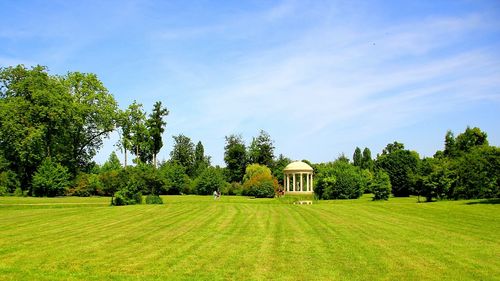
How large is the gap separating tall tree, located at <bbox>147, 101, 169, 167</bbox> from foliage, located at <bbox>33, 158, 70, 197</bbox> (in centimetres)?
2316

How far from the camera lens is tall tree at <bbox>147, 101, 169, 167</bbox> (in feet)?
263

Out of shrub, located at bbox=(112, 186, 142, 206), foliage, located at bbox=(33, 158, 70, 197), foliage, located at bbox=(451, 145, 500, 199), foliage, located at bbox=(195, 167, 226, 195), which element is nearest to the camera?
shrub, located at bbox=(112, 186, 142, 206)

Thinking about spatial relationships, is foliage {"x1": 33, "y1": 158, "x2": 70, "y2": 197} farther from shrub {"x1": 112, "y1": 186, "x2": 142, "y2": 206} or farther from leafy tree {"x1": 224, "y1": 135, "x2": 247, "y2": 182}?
leafy tree {"x1": 224, "y1": 135, "x2": 247, "y2": 182}

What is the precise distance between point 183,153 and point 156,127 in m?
28.0

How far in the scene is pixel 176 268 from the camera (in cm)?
1159

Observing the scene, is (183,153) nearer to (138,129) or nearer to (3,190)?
(138,129)

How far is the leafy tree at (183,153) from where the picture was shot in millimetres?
108188

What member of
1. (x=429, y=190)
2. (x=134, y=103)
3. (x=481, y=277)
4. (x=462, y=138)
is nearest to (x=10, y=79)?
(x=134, y=103)

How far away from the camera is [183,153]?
108 meters

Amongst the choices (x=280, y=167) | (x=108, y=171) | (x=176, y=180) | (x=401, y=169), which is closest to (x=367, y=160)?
(x=280, y=167)

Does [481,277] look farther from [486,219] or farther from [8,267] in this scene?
[486,219]

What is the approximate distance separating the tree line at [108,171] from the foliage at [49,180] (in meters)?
0.12

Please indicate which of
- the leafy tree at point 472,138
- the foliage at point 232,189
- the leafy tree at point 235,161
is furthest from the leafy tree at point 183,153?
the leafy tree at point 472,138

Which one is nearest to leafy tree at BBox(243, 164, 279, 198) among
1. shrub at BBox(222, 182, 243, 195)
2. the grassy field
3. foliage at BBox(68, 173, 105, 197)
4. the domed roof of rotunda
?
shrub at BBox(222, 182, 243, 195)
